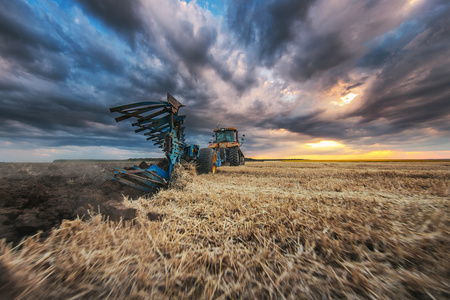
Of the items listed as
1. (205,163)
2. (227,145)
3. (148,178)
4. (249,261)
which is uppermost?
(227,145)

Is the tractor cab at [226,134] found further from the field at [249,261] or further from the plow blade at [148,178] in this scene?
the field at [249,261]

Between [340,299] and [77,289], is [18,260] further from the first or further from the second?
[340,299]

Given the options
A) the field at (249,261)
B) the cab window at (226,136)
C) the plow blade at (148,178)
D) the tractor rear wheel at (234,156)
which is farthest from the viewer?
the cab window at (226,136)

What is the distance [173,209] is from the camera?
85.8 inches

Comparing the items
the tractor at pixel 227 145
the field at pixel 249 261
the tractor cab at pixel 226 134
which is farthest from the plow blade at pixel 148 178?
the tractor cab at pixel 226 134

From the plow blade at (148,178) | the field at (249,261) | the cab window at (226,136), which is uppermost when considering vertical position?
the cab window at (226,136)

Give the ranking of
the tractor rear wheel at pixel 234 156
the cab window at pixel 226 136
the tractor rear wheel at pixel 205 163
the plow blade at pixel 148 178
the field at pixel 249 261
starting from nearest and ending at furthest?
the field at pixel 249 261 → the plow blade at pixel 148 178 → the tractor rear wheel at pixel 205 163 → the tractor rear wheel at pixel 234 156 → the cab window at pixel 226 136

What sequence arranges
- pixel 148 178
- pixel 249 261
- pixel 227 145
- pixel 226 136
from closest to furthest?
pixel 249 261
pixel 148 178
pixel 227 145
pixel 226 136

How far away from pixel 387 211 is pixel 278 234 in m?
1.54

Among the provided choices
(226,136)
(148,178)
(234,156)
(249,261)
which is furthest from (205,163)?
(226,136)

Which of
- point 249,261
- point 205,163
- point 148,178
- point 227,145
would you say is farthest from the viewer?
point 227,145

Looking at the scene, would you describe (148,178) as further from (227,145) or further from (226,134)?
(226,134)

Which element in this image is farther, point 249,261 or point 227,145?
point 227,145

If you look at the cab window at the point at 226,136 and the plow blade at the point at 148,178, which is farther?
the cab window at the point at 226,136
